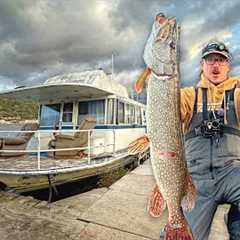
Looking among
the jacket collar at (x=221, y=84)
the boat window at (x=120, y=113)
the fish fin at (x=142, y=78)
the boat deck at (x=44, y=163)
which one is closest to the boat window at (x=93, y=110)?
the boat window at (x=120, y=113)

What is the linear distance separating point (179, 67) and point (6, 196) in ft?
16.1

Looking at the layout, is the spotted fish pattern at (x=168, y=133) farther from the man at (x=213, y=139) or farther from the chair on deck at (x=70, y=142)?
the chair on deck at (x=70, y=142)

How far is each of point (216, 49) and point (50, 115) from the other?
8436mm

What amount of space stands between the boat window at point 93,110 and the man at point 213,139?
22.1ft

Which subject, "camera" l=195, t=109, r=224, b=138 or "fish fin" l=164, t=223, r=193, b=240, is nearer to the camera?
"fish fin" l=164, t=223, r=193, b=240

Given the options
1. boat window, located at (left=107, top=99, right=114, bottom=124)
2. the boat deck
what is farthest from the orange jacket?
boat window, located at (left=107, top=99, right=114, bottom=124)

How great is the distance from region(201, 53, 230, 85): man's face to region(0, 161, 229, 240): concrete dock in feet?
7.47

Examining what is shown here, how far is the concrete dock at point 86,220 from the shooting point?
3473mm

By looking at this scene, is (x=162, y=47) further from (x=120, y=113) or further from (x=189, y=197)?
(x=120, y=113)

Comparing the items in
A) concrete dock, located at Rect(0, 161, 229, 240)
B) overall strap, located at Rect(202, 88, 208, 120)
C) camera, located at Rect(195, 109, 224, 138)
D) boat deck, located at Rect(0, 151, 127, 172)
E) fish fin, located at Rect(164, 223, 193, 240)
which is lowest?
concrete dock, located at Rect(0, 161, 229, 240)

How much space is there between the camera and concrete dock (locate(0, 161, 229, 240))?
3.47 meters

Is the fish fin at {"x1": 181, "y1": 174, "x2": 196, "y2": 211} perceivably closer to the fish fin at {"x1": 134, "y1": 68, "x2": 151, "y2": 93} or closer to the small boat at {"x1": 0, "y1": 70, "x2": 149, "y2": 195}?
the fish fin at {"x1": 134, "y1": 68, "x2": 151, "y2": 93}

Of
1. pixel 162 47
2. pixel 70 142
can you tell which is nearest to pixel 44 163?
pixel 70 142

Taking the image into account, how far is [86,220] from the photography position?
3955 millimetres
